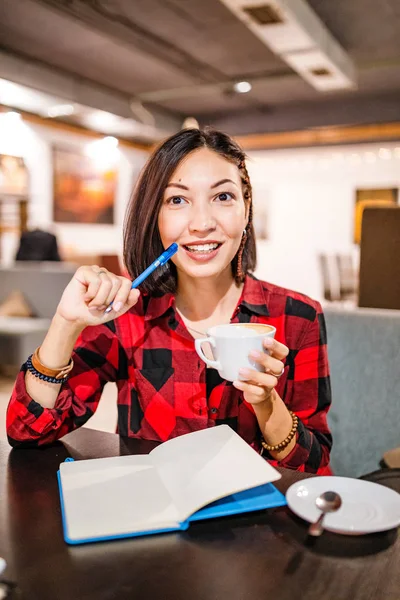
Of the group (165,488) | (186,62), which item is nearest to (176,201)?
(165,488)

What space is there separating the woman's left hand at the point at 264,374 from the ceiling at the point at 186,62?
4306mm

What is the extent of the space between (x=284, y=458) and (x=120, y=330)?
471mm

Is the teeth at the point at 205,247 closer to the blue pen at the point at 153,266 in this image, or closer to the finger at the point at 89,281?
the blue pen at the point at 153,266

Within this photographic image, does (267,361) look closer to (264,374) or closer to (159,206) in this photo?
(264,374)

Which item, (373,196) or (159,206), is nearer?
(159,206)

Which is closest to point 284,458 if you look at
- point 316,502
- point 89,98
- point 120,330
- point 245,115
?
point 316,502

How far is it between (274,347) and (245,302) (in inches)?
17.4

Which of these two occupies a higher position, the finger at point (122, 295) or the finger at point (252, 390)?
the finger at point (122, 295)

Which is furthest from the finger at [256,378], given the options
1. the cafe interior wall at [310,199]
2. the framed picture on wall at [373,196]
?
the framed picture on wall at [373,196]

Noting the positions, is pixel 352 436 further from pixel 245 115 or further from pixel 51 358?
pixel 245 115

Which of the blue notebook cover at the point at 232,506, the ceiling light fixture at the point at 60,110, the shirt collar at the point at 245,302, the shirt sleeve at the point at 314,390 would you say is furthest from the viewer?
the ceiling light fixture at the point at 60,110

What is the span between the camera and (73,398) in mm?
1133

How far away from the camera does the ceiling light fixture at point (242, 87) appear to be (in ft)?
21.7

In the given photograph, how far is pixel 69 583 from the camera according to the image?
580 mm
